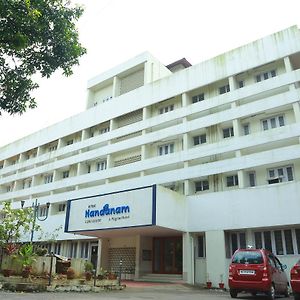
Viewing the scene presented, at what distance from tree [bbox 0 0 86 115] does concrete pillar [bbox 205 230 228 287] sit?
532 inches

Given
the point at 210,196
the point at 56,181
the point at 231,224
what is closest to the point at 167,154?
the point at 210,196

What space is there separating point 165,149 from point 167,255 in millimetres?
7412

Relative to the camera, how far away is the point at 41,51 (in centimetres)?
906

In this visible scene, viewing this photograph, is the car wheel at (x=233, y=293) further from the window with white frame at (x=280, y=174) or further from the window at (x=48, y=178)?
the window at (x=48, y=178)

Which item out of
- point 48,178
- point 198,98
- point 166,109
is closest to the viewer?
point 198,98

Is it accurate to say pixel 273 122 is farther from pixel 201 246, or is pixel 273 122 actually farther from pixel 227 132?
pixel 201 246

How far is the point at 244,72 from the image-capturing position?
73.4 ft

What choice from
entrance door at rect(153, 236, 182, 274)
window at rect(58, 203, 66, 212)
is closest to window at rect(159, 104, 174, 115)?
entrance door at rect(153, 236, 182, 274)

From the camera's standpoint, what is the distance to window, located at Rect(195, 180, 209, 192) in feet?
73.8

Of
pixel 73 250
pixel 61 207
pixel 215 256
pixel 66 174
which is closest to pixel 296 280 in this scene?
pixel 215 256

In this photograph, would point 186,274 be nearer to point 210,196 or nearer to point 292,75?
point 210,196

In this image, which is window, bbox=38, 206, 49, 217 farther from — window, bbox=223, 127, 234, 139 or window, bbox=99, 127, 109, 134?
window, bbox=223, 127, 234, 139

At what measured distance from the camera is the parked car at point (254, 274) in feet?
37.6

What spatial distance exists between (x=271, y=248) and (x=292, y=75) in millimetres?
9580
